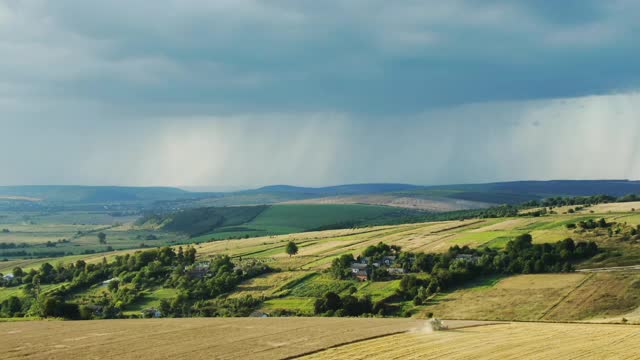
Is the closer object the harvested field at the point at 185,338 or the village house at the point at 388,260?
the harvested field at the point at 185,338

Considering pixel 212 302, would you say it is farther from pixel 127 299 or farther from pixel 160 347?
pixel 160 347

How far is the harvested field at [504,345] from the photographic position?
48.6m

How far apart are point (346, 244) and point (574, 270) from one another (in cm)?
7760

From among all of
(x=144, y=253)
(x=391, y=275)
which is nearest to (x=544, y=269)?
(x=391, y=275)

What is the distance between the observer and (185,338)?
196ft

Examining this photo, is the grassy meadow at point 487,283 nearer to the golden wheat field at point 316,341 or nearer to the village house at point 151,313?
the village house at point 151,313

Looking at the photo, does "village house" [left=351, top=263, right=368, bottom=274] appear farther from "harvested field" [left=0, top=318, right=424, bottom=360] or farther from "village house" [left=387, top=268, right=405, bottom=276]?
"harvested field" [left=0, top=318, right=424, bottom=360]

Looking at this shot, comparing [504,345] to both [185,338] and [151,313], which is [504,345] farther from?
[151,313]

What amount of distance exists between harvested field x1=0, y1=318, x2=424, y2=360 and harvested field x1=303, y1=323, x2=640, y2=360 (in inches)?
140

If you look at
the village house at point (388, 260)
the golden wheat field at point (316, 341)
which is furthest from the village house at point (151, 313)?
the golden wheat field at point (316, 341)

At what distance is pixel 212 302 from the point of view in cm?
13612

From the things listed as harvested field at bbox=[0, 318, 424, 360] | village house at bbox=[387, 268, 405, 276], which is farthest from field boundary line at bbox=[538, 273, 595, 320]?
village house at bbox=[387, 268, 405, 276]

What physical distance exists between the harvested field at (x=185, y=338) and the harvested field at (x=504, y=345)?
11.7 feet

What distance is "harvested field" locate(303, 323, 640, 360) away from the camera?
1912 inches
